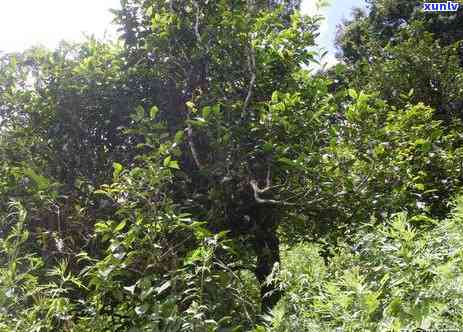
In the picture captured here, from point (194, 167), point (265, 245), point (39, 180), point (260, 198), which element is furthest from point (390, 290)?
point (39, 180)

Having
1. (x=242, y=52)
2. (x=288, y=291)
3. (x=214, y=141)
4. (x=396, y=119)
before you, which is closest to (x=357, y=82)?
(x=396, y=119)

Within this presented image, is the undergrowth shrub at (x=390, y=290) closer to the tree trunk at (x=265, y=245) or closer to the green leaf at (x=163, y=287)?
the green leaf at (x=163, y=287)

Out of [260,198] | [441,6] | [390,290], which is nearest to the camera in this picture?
[390,290]

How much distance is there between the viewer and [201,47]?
10.3ft

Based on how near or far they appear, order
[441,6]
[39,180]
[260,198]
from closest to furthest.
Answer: [39,180] < [260,198] < [441,6]

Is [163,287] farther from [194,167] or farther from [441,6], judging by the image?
[441,6]

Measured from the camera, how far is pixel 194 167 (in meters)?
3.13

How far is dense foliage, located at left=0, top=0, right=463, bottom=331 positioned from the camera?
232 cm

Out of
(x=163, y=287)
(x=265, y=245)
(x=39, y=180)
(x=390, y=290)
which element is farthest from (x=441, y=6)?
(x=163, y=287)

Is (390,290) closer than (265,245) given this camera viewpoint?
Yes

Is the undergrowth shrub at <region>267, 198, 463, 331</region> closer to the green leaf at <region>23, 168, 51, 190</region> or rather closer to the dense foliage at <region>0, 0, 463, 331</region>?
the dense foliage at <region>0, 0, 463, 331</region>

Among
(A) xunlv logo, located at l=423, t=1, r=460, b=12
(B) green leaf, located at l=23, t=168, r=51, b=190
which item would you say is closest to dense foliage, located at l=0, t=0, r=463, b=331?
(B) green leaf, located at l=23, t=168, r=51, b=190

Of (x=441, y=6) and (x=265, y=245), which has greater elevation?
(x=441, y=6)

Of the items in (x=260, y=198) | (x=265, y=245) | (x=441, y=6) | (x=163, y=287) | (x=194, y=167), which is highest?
(x=441, y=6)
